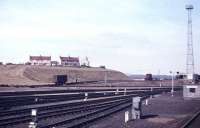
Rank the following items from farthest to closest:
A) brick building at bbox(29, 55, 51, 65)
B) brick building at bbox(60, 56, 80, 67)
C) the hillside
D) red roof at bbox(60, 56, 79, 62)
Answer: red roof at bbox(60, 56, 79, 62)
brick building at bbox(60, 56, 80, 67)
brick building at bbox(29, 55, 51, 65)
the hillside

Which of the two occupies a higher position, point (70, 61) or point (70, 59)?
point (70, 59)

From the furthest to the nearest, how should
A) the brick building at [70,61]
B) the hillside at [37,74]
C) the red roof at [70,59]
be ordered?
the red roof at [70,59]
the brick building at [70,61]
the hillside at [37,74]

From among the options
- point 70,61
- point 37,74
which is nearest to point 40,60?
point 70,61

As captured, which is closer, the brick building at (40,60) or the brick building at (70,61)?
the brick building at (40,60)

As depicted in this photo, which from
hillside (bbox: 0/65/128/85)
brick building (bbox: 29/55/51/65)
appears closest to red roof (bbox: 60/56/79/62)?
brick building (bbox: 29/55/51/65)

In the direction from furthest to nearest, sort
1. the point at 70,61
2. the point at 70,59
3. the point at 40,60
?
the point at 70,59, the point at 70,61, the point at 40,60

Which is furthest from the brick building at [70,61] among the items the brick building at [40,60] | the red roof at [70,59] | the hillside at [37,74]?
the hillside at [37,74]

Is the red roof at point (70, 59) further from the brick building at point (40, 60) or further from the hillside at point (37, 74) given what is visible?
the hillside at point (37, 74)

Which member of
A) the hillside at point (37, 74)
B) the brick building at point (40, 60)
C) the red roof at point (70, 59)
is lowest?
the hillside at point (37, 74)

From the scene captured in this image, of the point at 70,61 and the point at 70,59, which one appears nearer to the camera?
the point at 70,61

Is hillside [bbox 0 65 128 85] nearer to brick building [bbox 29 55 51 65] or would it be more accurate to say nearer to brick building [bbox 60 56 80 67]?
brick building [bbox 60 56 80 67]

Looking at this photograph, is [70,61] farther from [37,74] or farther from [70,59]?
[37,74]

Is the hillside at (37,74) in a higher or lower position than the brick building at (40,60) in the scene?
lower

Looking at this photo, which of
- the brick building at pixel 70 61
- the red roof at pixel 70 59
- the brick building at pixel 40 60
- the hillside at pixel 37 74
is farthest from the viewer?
the red roof at pixel 70 59
